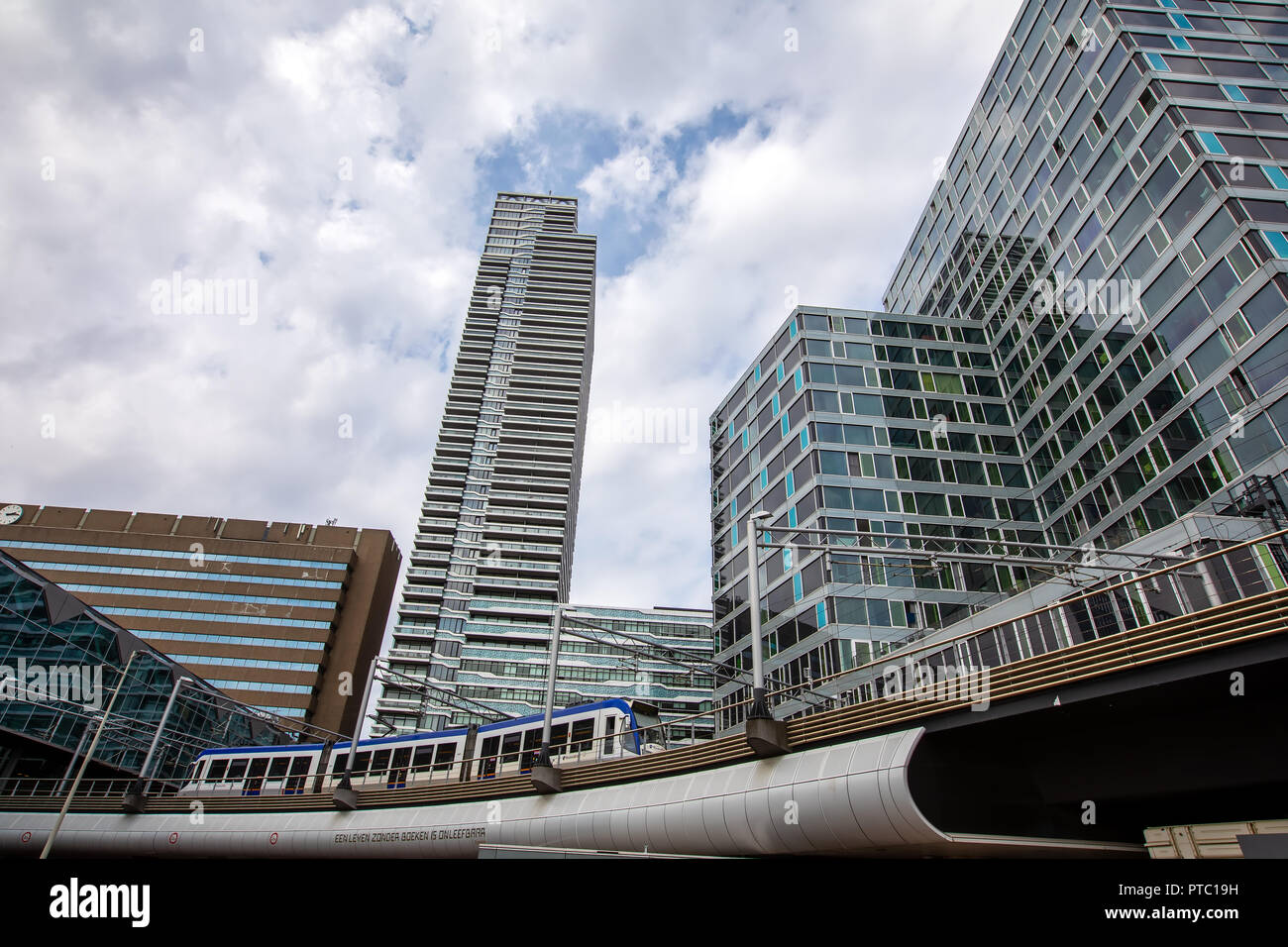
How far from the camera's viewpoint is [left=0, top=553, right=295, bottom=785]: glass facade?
132 ft

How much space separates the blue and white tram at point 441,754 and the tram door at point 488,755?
0.11 feet

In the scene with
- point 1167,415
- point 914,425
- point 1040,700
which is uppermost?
point 914,425

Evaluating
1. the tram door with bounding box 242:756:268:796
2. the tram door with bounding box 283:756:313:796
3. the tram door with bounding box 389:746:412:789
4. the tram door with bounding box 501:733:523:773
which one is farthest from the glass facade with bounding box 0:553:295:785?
the tram door with bounding box 501:733:523:773

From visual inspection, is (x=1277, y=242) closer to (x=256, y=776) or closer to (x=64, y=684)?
(x=256, y=776)

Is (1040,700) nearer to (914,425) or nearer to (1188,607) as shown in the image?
(1188,607)

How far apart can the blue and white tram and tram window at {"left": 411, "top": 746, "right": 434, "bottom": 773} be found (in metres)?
0.04

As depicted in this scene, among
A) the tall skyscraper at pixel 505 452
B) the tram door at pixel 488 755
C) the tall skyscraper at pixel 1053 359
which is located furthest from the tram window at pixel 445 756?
the tall skyscraper at pixel 505 452

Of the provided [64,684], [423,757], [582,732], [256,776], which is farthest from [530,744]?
[64,684]

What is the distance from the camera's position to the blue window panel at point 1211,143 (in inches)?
1320

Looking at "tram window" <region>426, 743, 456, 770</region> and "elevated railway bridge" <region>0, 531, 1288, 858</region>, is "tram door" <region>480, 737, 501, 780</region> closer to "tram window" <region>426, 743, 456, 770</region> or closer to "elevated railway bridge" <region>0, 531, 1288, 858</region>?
"tram window" <region>426, 743, 456, 770</region>
